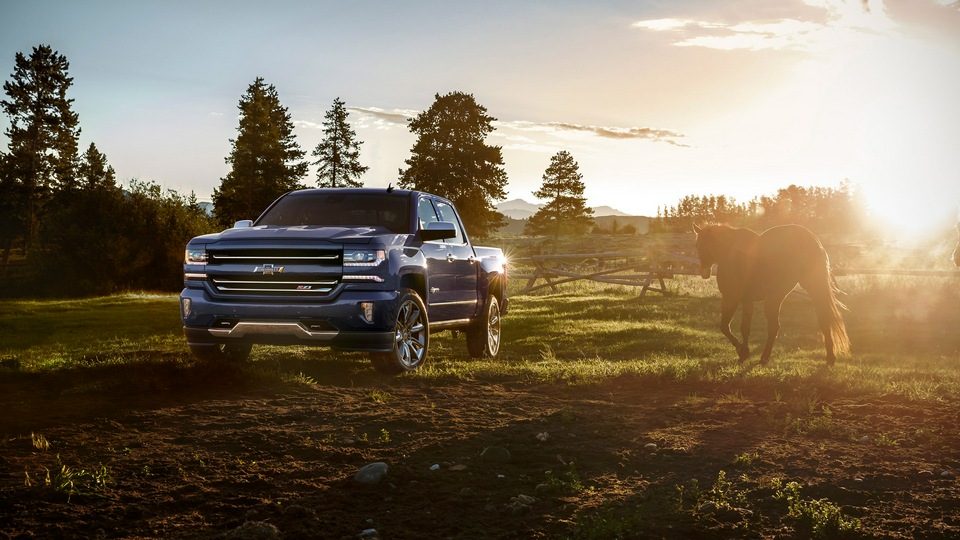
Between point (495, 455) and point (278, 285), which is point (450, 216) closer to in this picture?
point (278, 285)

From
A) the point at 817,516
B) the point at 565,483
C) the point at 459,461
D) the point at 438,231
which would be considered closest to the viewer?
the point at 817,516

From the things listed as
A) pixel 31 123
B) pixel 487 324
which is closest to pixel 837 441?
pixel 487 324

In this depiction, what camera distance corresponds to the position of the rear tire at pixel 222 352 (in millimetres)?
9625

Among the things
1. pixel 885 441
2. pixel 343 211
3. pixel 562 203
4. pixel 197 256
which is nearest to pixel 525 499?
pixel 885 441

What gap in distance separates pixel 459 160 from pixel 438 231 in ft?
176

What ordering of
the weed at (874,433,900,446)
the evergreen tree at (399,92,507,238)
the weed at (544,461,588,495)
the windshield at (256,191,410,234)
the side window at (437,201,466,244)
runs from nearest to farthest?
the weed at (544,461,588,495), the weed at (874,433,900,446), the windshield at (256,191,410,234), the side window at (437,201,466,244), the evergreen tree at (399,92,507,238)

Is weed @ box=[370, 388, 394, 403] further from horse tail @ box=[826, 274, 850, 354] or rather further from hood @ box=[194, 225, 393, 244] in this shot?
horse tail @ box=[826, 274, 850, 354]

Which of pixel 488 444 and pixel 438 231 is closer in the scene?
pixel 488 444

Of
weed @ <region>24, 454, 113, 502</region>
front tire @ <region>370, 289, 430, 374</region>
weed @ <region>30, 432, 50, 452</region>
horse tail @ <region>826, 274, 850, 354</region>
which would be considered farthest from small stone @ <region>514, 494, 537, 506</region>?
horse tail @ <region>826, 274, 850, 354</region>

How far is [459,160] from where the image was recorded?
63.1 metres

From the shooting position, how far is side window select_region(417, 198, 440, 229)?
419 inches

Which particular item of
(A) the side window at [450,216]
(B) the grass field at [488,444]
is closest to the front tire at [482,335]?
(B) the grass field at [488,444]

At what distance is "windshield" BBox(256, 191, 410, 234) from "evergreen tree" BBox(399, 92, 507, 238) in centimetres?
5029

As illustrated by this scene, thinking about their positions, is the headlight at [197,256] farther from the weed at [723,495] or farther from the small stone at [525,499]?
the weed at [723,495]
